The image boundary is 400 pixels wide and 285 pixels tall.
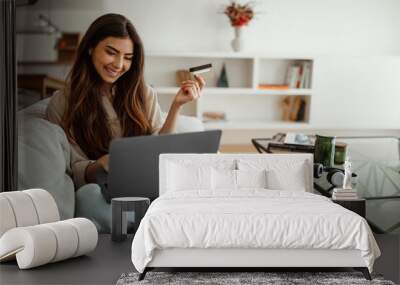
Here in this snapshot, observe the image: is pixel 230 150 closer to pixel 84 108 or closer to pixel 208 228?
pixel 84 108

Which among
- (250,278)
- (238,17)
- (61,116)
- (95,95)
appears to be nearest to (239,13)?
(238,17)

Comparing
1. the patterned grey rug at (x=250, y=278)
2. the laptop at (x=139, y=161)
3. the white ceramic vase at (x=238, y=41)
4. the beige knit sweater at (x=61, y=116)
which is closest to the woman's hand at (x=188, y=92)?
the beige knit sweater at (x=61, y=116)

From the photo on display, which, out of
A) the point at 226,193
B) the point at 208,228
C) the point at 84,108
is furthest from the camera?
the point at 84,108

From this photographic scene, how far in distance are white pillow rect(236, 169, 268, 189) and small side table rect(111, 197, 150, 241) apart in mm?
805

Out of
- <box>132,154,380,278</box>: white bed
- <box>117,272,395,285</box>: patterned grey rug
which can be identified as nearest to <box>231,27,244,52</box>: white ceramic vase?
<box>132,154,380,278</box>: white bed

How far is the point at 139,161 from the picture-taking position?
21.3 feet

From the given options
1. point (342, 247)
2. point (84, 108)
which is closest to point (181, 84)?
point (84, 108)

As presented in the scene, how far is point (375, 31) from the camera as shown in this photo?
6.70 metres

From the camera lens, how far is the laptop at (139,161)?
6516 mm

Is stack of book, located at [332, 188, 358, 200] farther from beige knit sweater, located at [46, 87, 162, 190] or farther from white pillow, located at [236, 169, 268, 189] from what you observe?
beige knit sweater, located at [46, 87, 162, 190]

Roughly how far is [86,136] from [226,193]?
1.50 metres

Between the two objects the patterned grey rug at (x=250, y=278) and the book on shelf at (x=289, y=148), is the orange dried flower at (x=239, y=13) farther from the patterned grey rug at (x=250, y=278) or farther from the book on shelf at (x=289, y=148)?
the patterned grey rug at (x=250, y=278)

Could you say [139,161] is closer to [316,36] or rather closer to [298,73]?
[298,73]

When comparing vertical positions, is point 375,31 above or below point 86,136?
above
